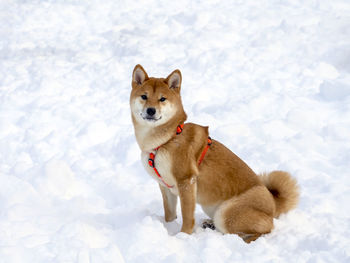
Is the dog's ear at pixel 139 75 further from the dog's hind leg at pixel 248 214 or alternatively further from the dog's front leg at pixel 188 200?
the dog's hind leg at pixel 248 214

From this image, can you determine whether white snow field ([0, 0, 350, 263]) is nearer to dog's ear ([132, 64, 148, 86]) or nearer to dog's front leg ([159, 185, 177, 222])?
dog's front leg ([159, 185, 177, 222])

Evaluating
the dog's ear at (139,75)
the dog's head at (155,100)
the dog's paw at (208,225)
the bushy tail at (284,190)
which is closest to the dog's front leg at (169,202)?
the dog's paw at (208,225)

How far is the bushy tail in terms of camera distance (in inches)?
146

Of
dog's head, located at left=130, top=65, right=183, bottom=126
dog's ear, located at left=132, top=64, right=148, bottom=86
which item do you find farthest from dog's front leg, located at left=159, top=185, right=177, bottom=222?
dog's ear, located at left=132, top=64, right=148, bottom=86

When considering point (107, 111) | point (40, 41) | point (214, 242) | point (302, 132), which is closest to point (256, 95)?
point (302, 132)

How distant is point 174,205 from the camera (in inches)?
154

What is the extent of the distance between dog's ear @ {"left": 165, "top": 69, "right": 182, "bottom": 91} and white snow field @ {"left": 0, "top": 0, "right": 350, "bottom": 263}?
132 cm

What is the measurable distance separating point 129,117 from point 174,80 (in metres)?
3.08

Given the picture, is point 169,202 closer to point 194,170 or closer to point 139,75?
point 194,170

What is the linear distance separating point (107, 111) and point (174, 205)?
338 centimetres

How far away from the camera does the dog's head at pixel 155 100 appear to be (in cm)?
340

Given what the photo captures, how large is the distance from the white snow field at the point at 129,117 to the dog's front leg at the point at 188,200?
219mm

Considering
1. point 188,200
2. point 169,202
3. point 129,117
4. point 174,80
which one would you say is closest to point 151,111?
point 174,80

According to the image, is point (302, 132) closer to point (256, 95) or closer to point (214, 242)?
point (256, 95)
